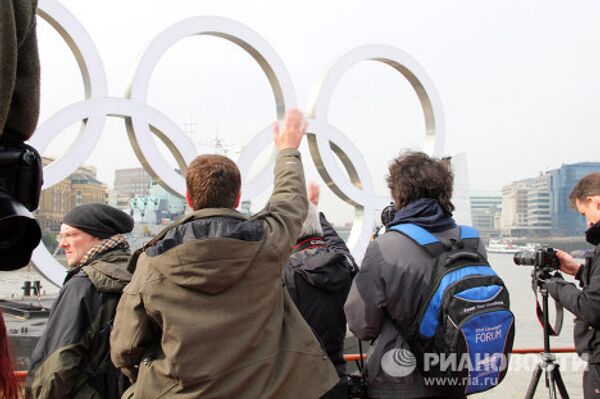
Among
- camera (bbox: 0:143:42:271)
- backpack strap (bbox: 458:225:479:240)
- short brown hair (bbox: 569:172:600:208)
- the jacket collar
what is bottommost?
the jacket collar

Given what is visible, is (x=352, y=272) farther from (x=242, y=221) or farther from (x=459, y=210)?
(x=459, y=210)

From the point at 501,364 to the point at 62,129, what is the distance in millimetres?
5286

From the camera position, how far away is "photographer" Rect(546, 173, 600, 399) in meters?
2.64

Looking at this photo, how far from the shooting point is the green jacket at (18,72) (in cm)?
82

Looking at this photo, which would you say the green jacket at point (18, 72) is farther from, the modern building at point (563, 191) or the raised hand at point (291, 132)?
the modern building at point (563, 191)

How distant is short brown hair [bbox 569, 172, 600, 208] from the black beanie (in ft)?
7.30

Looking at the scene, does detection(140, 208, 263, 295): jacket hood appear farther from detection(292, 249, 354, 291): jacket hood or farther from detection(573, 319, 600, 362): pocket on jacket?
detection(573, 319, 600, 362): pocket on jacket

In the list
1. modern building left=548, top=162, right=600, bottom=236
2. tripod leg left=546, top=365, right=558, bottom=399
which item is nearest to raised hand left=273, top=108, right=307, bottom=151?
tripod leg left=546, top=365, right=558, bottom=399

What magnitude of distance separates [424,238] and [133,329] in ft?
3.70

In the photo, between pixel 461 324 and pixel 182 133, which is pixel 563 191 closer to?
pixel 182 133

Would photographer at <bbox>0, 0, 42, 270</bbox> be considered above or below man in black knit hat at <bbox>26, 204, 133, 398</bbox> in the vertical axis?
above

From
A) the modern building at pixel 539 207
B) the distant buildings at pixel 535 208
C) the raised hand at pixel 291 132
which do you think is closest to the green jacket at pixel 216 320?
the raised hand at pixel 291 132

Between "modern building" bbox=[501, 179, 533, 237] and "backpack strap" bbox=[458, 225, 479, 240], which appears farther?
"modern building" bbox=[501, 179, 533, 237]

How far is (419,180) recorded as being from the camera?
2.41 meters
